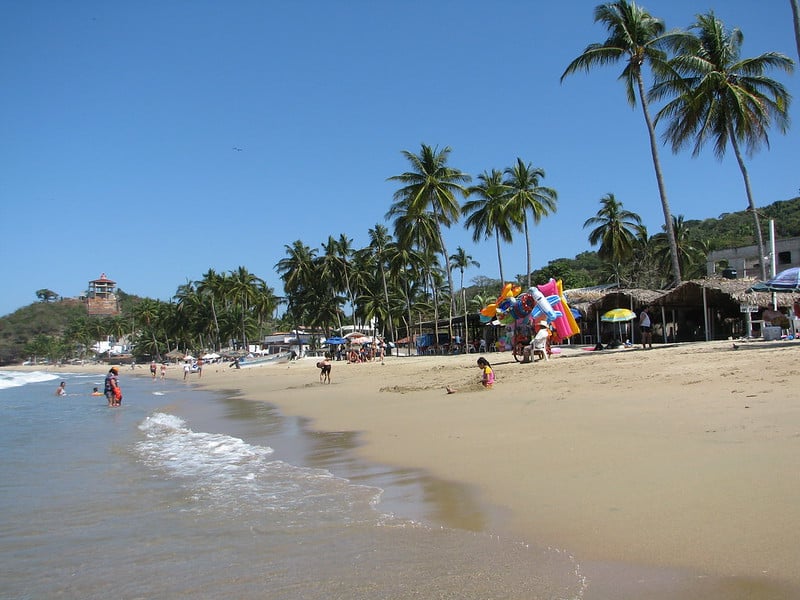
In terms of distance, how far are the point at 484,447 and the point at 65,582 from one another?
4.33 meters

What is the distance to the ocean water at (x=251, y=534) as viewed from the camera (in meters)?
3.43

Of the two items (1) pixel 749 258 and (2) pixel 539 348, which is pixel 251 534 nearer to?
(2) pixel 539 348

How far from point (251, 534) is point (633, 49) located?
26150 mm

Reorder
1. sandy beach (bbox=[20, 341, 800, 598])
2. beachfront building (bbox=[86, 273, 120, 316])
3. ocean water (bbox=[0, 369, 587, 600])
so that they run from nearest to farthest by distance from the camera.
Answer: sandy beach (bbox=[20, 341, 800, 598]) → ocean water (bbox=[0, 369, 587, 600]) → beachfront building (bbox=[86, 273, 120, 316])

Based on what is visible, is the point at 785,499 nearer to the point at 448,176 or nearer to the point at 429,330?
the point at 448,176

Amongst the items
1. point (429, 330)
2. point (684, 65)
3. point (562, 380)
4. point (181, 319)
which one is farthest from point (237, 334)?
point (562, 380)

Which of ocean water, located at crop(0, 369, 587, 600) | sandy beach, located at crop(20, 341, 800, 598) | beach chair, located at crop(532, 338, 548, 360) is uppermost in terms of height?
beach chair, located at crop(532, 338, 548, 360)

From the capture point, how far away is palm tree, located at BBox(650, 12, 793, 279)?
2194 cm

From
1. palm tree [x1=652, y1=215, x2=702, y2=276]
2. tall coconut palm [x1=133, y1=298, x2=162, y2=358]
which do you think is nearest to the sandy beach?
palm tree [x1=652, y1=215, x2=702, y2=276]

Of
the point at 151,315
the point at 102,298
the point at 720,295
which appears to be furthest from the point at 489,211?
the point at 102,298

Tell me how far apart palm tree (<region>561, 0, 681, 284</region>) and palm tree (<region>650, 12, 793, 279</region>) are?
2.86 feet

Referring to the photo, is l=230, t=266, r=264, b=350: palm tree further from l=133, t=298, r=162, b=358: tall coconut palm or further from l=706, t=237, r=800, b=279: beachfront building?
l=706, t=237, r=800, b=279: beachfront building

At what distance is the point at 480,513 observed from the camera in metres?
4.56

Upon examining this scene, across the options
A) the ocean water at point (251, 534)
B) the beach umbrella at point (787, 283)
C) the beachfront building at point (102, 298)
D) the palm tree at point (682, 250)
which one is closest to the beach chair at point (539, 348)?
the beach umbrella at point (787, 283)
